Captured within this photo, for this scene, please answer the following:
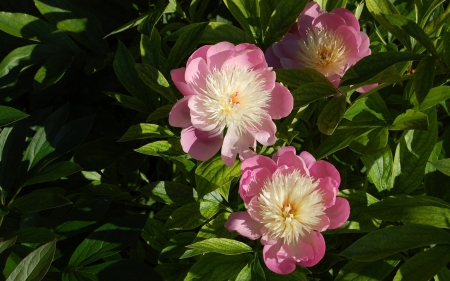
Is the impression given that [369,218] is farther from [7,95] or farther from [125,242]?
[7,95]

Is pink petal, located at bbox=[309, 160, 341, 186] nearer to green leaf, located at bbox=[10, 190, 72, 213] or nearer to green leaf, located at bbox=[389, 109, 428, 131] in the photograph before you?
green leaf, located at bbox=[389, 109, 428, 131]

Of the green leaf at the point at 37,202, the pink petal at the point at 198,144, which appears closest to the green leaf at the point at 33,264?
the green leaf at the point at 37,202

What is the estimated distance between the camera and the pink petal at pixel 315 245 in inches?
34.9

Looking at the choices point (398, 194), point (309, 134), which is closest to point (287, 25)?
point (309, 134)

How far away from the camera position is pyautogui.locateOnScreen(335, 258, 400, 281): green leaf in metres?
0.93

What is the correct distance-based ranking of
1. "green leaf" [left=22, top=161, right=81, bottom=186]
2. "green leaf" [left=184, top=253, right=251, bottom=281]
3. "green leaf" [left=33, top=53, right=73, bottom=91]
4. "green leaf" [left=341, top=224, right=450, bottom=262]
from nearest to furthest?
1. "green leaf" [left=341, top=224, right=450, bottom=262]
2. "green leaf" [left=184, top=253, right=251, bottom=281]
3. "green leaf" [left=22, top=161, right=81, bottom=186]
4. "green leaf" [left=33, top=53, right=73, bottom=91]

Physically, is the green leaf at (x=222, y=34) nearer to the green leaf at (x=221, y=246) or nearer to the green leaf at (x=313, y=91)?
the green leaf at (x=313, y=91)

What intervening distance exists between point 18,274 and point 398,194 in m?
0.64

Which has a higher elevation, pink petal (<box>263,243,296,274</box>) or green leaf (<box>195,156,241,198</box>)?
green leaf (<box>195,156,241,198</box>)

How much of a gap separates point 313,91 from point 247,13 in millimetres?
246

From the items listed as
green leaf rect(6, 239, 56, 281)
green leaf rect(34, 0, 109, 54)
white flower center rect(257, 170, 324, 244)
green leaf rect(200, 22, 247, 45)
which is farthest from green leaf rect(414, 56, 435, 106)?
green leaf rect(34, 0, 109, 54)

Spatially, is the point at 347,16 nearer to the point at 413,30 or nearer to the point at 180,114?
the point at 413,30

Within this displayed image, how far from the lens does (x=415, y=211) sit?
88 cm

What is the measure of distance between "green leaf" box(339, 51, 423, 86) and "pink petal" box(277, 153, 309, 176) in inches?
5.2
